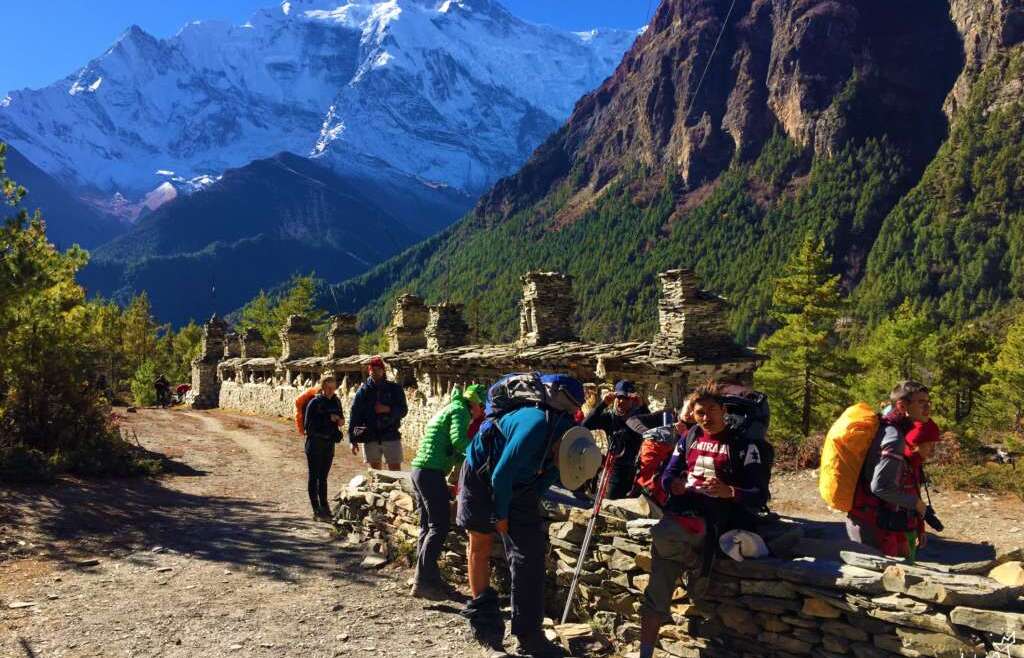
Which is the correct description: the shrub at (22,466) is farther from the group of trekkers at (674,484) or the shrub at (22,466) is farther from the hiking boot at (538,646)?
the hiking boot at (538,646)

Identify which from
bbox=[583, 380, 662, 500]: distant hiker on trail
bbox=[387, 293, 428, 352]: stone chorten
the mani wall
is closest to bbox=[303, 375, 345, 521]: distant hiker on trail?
bbox=[583, 380, 662, 500]: distant hiker on trail

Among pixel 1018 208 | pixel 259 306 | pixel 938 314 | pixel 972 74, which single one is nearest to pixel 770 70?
pixel 972 74

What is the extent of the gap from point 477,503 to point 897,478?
112 inches

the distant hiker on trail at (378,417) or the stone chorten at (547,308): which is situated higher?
the stone chorten at (547,308)

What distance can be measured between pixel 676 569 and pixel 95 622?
4.55 meters

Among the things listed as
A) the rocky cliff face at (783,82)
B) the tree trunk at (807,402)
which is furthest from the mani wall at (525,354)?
the rocky cliff face at (783,82)

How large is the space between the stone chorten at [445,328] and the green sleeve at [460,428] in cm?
1100

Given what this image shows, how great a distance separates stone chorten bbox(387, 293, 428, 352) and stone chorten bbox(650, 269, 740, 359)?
973 cm

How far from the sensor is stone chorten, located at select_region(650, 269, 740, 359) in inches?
407

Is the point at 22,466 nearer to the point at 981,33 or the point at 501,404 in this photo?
the point at 501,404

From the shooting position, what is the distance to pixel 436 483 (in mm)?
5938

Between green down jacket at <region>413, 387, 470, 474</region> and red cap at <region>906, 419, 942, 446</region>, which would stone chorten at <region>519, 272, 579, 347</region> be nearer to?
green down jacket at <region>413, 387, 470, 474</region>

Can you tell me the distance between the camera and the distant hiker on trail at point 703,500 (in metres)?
4.44

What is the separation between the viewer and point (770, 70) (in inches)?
5856
